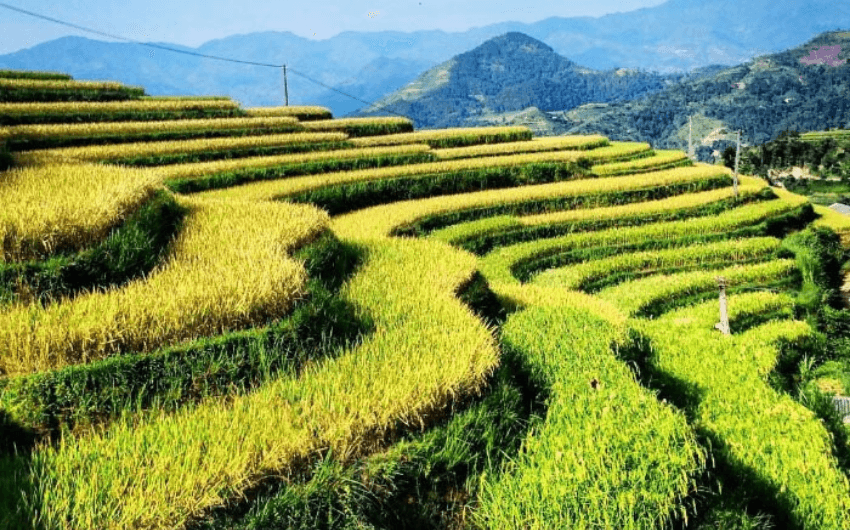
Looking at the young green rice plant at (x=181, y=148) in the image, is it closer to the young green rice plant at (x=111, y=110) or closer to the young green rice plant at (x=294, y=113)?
the young green rice plant at (x=111, y=110)

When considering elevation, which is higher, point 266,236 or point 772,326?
point 266,236

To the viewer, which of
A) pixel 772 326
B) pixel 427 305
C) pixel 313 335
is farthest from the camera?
pixel 772 326

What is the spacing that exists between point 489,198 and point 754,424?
482 inches

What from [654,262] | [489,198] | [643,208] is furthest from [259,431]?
[643,208]

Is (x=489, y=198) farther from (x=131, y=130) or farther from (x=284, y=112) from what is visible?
(x=284, y=112)

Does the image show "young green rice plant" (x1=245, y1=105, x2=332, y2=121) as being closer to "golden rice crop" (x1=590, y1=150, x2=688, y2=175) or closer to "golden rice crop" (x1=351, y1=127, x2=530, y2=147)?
"golden rice crop" (x1=351, y1=127, x2=530, y2=147)

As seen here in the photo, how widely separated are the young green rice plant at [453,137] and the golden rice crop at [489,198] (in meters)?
6.87

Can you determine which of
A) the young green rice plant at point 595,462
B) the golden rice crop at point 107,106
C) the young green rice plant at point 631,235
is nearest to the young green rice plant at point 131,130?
the golden rice crop at point 107,106

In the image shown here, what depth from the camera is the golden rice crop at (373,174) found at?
15.3 metres

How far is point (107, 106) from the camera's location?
22.8 metres

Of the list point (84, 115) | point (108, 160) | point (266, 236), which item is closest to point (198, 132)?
point (84, 115)

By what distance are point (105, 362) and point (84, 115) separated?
20.6 m

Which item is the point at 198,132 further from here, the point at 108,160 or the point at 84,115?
the point at 108,160

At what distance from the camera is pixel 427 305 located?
7.11 meters
